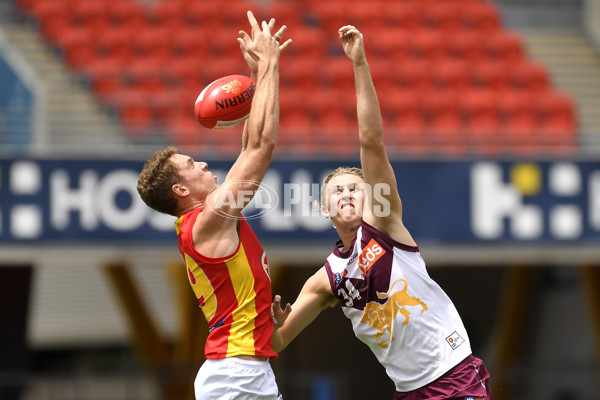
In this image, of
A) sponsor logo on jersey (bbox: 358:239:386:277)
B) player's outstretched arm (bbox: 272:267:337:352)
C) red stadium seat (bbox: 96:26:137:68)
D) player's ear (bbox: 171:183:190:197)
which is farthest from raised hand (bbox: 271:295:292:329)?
red stadium seat (bbox: 96:26:137:68)

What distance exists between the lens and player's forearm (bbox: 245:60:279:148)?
13.3 ft

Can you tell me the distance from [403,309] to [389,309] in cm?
6

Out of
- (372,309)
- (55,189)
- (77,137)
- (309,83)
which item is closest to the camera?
(372,309)

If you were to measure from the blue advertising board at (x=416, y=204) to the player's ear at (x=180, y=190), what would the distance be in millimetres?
4298

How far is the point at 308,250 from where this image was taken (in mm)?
8773

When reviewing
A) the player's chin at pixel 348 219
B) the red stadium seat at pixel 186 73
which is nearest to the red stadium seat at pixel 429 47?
the red stadium seat at pixel 186 73

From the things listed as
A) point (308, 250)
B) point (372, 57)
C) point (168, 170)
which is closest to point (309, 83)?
point (372, 57)

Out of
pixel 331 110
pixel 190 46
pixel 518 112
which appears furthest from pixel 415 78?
pixel 190 46

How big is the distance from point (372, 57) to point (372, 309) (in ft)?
33.1

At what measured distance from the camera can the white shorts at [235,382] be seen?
13.3 feet

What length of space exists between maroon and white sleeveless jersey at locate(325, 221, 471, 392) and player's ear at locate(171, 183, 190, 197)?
81cm

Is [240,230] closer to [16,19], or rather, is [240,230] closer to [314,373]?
[314,373]

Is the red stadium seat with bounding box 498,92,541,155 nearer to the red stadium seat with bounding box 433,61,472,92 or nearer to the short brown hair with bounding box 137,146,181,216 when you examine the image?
the red stadium seat with bounding box 433,61,472,92

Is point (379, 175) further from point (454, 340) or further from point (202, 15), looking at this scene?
point (202, 15)
